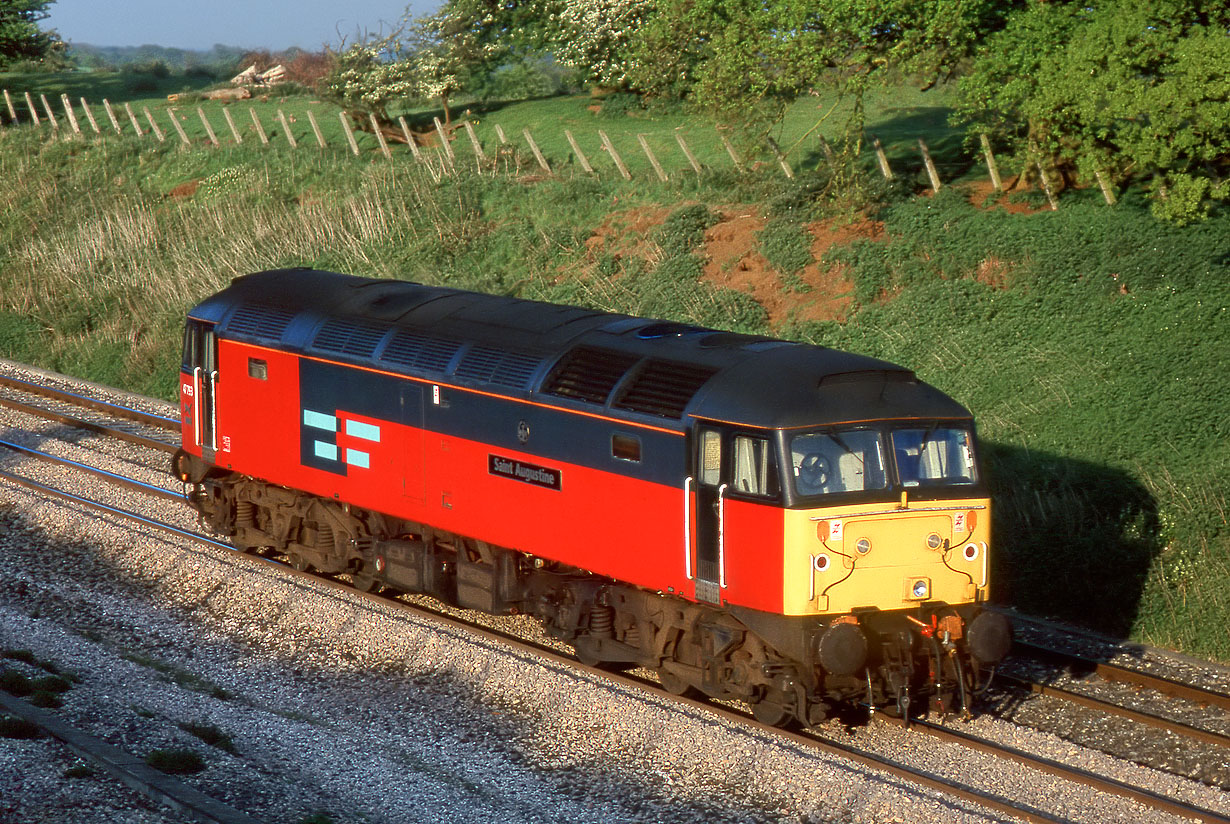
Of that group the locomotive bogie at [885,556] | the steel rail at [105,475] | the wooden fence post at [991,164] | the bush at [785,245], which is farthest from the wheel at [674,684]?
the wooden fence post at [991,164]

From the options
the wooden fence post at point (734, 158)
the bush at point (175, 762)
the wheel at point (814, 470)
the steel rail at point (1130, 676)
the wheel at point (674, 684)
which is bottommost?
the steel rail at point (1130, 676)

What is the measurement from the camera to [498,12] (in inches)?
1908

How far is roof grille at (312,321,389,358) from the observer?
50.1ft

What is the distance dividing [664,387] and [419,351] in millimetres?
3548

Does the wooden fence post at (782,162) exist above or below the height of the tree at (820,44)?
below

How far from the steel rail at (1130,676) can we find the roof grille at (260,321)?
9257 millimetres

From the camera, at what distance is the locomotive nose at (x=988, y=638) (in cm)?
1148

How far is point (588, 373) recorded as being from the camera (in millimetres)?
12914

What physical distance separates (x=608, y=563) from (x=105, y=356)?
68.2 feet

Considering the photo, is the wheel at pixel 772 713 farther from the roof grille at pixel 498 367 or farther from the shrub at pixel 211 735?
the shrub at pixel 211 735

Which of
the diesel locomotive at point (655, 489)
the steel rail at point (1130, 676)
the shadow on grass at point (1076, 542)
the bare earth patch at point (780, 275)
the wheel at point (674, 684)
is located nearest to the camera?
the diesel locomotive at point (655, 489)

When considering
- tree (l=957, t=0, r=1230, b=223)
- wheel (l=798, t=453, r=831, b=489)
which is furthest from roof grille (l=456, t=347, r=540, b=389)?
tree (l=957, t=0, r=1230, b=223)

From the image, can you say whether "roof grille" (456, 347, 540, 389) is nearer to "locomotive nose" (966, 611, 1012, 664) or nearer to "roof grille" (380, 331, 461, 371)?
"roof grille" (380, 331, 461, 371)

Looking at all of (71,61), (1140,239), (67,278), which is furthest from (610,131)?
(71,61)
